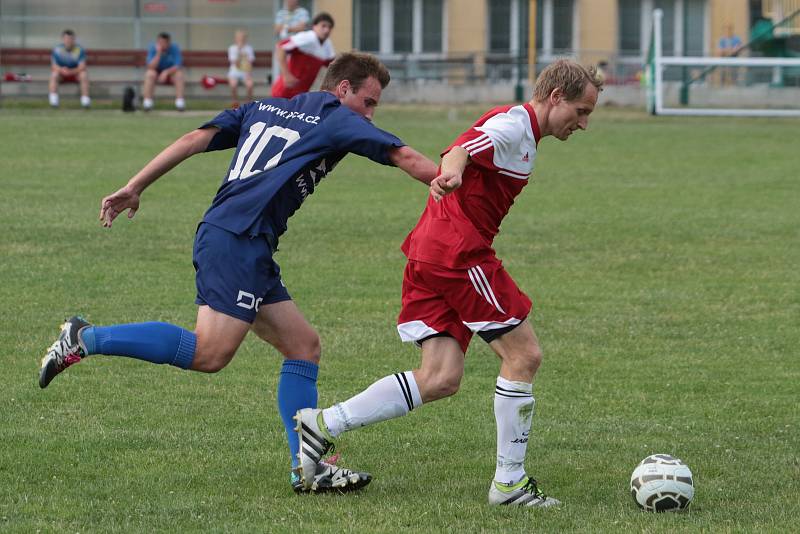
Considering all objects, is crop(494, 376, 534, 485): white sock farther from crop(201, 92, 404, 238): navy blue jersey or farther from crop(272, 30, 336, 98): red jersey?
crop(272, 30, 336, 98): red jersey

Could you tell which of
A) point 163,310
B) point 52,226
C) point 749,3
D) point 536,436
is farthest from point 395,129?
point 749,3

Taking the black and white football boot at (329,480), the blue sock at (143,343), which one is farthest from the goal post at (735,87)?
the blue sock at (143,343)

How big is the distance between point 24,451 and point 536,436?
233 cm

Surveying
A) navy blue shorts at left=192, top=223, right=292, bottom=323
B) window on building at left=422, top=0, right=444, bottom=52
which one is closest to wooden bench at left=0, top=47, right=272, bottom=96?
window on building at left=422, top=0, right=444, bottom=52

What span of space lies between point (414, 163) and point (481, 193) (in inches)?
14.0

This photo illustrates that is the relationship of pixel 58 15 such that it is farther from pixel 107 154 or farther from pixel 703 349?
pixel 703 349

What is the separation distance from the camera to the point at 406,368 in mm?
8047

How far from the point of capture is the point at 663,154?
20.8 meters

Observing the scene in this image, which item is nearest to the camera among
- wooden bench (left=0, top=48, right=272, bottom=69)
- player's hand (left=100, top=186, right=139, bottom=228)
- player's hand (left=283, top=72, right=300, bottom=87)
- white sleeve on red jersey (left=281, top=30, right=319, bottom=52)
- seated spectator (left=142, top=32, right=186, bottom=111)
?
player's hand (left=100, top=186, right=139, bottom=228)

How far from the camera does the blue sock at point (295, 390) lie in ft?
18.7

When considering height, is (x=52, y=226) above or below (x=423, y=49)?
below

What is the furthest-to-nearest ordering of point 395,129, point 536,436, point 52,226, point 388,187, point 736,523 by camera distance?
point 395,129, point 388,187, point 52,226, point 536,436, point 736,523

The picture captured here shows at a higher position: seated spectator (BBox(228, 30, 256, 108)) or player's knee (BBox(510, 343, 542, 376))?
seated spectator (BBox(228, 30, 256, 108))

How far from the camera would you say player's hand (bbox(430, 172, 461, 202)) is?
16.1 ft
